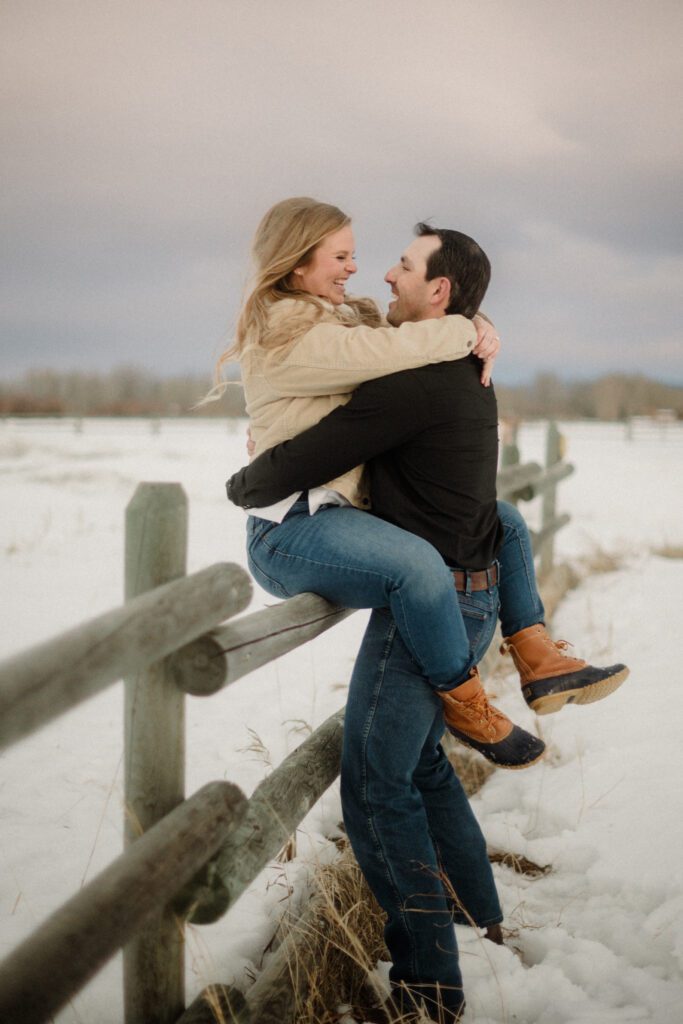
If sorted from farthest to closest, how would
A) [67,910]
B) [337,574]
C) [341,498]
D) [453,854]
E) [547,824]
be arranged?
[547,824], [453,854], [341,498], [337,574], [67,910]

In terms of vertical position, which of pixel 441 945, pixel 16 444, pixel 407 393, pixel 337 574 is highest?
pixel 407 393

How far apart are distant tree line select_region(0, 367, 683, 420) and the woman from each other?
3390cm

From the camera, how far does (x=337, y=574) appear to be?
2.23 m

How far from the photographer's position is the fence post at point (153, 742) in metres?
1.69

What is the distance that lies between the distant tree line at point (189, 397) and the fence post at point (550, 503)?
2869cm

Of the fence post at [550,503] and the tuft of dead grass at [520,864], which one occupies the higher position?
the fence post at [550,503]

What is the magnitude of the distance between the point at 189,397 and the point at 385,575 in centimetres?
6308

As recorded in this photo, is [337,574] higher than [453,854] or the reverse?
higher

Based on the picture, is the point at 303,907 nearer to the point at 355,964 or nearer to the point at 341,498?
the point at 355,964

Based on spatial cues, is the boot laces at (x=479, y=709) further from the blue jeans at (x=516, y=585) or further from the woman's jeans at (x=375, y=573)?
the blue jeans at (x=516, y=585)

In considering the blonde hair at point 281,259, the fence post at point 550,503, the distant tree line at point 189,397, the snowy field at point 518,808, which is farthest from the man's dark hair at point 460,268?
the distant tree line at point 189,397

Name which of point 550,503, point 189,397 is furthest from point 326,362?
point 189,397

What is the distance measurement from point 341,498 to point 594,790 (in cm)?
211

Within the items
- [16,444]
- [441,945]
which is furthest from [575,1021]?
[16,444]
